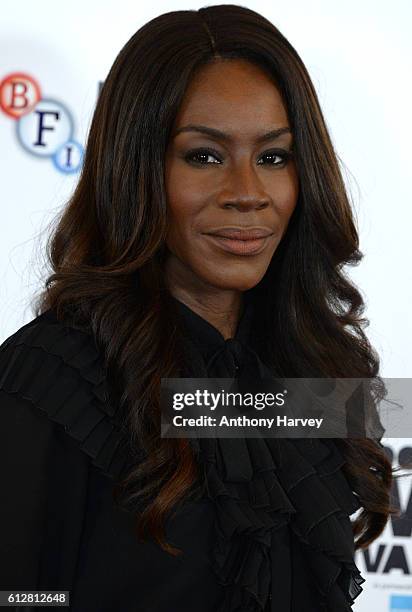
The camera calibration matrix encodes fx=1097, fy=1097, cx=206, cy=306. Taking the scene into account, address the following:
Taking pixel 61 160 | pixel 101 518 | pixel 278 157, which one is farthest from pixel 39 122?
pixel 101 518

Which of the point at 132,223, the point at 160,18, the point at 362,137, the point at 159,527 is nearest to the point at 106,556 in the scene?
the point at 159,527

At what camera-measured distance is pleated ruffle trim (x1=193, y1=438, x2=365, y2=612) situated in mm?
1127

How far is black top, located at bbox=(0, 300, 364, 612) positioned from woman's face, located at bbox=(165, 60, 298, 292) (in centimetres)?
16

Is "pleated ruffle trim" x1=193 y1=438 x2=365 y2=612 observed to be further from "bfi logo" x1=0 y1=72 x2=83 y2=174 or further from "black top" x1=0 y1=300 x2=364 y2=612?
"bfi logo" x1=0 y1=72 x2=83 y2=174

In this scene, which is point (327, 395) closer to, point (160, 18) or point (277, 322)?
point (277, 322)

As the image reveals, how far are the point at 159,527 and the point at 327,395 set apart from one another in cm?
34

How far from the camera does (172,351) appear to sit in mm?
1175

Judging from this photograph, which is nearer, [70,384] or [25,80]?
[70,384]

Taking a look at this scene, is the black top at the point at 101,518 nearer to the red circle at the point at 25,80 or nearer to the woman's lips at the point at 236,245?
the woman's lips at the point at 236,245

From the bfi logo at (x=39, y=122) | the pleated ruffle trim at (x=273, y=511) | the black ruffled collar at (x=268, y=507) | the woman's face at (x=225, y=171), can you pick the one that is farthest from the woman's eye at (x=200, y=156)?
the bfi logo at (x=39, y=122)

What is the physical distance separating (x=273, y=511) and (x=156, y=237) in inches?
12.6

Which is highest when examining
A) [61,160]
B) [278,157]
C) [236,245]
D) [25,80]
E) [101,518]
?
[25,80]

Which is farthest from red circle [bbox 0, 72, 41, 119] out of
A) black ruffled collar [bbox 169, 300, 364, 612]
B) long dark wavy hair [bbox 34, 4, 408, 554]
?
black ruffled collar [bbox 169, 300, 364, 612]

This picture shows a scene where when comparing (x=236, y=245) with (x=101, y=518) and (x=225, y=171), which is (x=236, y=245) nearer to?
(x=225, y=171)
